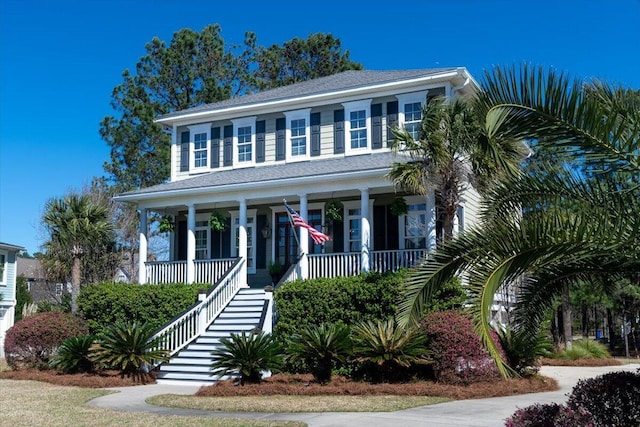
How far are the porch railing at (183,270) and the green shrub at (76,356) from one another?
4.77 m

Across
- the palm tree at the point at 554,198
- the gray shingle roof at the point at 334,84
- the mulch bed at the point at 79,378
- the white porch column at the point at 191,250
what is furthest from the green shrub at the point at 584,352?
the palm tree at the point at 554,198

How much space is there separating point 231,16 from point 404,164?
Answer: 26822 millimetres

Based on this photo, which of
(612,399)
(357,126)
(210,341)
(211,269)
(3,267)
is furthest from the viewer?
(3,267)

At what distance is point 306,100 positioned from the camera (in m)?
23.6

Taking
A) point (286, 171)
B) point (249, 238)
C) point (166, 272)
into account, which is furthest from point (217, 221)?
point (286, 171)

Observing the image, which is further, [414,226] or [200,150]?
[200,150]

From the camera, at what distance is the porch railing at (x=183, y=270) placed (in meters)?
22.1

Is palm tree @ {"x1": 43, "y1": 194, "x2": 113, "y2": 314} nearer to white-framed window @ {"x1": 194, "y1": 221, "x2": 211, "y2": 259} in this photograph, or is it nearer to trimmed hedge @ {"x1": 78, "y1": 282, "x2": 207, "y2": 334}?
trimmed hedge @ {"x1": 78, "y1": 282, "x2": 207, "y2": 334}

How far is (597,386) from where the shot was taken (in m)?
8.88

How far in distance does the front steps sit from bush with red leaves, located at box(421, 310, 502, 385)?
4743mm

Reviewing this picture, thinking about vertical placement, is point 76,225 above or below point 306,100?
below

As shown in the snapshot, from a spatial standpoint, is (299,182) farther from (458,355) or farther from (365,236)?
(458,355)

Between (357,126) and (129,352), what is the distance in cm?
1052

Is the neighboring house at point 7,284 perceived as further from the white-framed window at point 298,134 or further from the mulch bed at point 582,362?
the mulch bed at point 582,362
